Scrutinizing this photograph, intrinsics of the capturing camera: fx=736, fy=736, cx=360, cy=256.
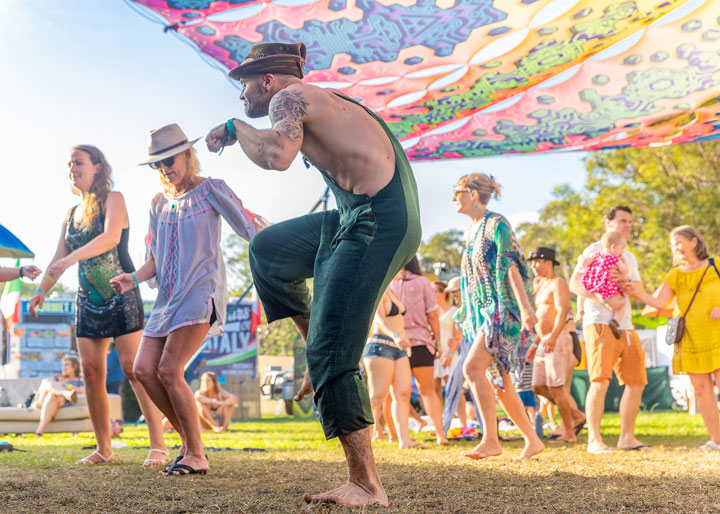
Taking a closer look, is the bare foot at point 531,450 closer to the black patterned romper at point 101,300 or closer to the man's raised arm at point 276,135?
the black patterned romper at point 101,300

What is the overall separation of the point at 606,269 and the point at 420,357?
239 cm

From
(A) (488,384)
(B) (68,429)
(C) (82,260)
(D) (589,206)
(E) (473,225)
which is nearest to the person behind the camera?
(C) (82,260)

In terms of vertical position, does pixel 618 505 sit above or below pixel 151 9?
below

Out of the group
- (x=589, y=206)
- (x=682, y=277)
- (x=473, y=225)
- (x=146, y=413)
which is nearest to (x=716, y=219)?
(x=589, y=206)

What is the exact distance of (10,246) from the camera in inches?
219

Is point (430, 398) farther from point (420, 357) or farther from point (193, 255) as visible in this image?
point (193, 255)

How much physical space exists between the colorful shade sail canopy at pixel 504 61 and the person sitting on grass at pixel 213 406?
5.47m

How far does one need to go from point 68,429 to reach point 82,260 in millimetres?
8141

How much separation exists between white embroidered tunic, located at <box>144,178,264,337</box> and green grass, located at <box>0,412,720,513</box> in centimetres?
94

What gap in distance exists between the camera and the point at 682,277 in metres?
6.71

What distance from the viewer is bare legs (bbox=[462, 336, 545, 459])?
5.40 metres

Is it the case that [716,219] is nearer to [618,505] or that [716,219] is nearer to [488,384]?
[488,384]

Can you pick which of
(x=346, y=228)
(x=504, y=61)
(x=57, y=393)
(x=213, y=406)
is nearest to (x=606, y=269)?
(x=504, y=61)

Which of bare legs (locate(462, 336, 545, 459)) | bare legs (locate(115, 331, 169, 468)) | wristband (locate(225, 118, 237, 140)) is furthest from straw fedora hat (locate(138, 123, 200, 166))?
bare legs (locate(462, 336, 545, 459))
